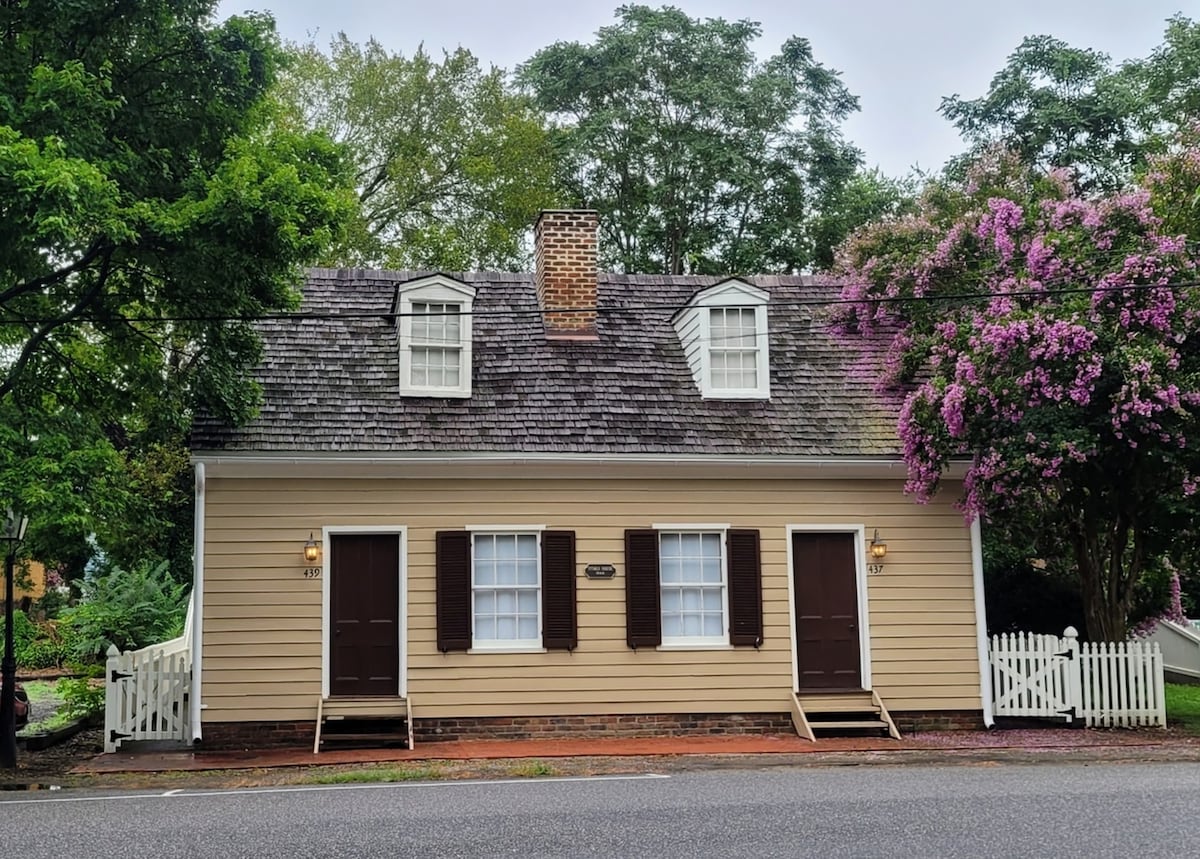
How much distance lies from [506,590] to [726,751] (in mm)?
3136

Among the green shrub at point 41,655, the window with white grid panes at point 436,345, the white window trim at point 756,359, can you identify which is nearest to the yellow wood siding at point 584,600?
the white window trim at point 756,359

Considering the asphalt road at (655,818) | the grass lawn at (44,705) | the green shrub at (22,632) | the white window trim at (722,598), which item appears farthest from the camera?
the green shrub at (22,632)

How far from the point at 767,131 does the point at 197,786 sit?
83.6 ft

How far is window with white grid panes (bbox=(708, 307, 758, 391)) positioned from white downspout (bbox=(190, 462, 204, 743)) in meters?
6.26

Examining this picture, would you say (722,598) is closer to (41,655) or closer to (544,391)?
(544,391)

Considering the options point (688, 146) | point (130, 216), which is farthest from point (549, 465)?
point (688, 146)

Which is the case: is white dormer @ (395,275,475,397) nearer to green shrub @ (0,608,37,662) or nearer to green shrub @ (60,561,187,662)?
green shrub @ (60,561,187,662)

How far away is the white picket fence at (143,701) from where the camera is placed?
13.3 meters

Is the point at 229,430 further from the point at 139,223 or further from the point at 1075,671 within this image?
the point at 1075,671

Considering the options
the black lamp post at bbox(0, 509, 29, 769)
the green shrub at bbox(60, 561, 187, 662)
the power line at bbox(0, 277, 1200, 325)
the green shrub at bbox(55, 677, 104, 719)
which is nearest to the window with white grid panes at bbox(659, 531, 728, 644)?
the power line at bbox(0, 277, 1200, 325)

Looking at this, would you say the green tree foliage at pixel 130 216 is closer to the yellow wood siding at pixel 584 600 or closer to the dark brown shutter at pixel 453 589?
the yellow wood siding at pixel 584 600

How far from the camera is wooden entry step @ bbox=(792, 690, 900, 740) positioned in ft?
45.6

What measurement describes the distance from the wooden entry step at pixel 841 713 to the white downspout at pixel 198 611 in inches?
265

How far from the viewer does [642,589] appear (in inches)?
558
